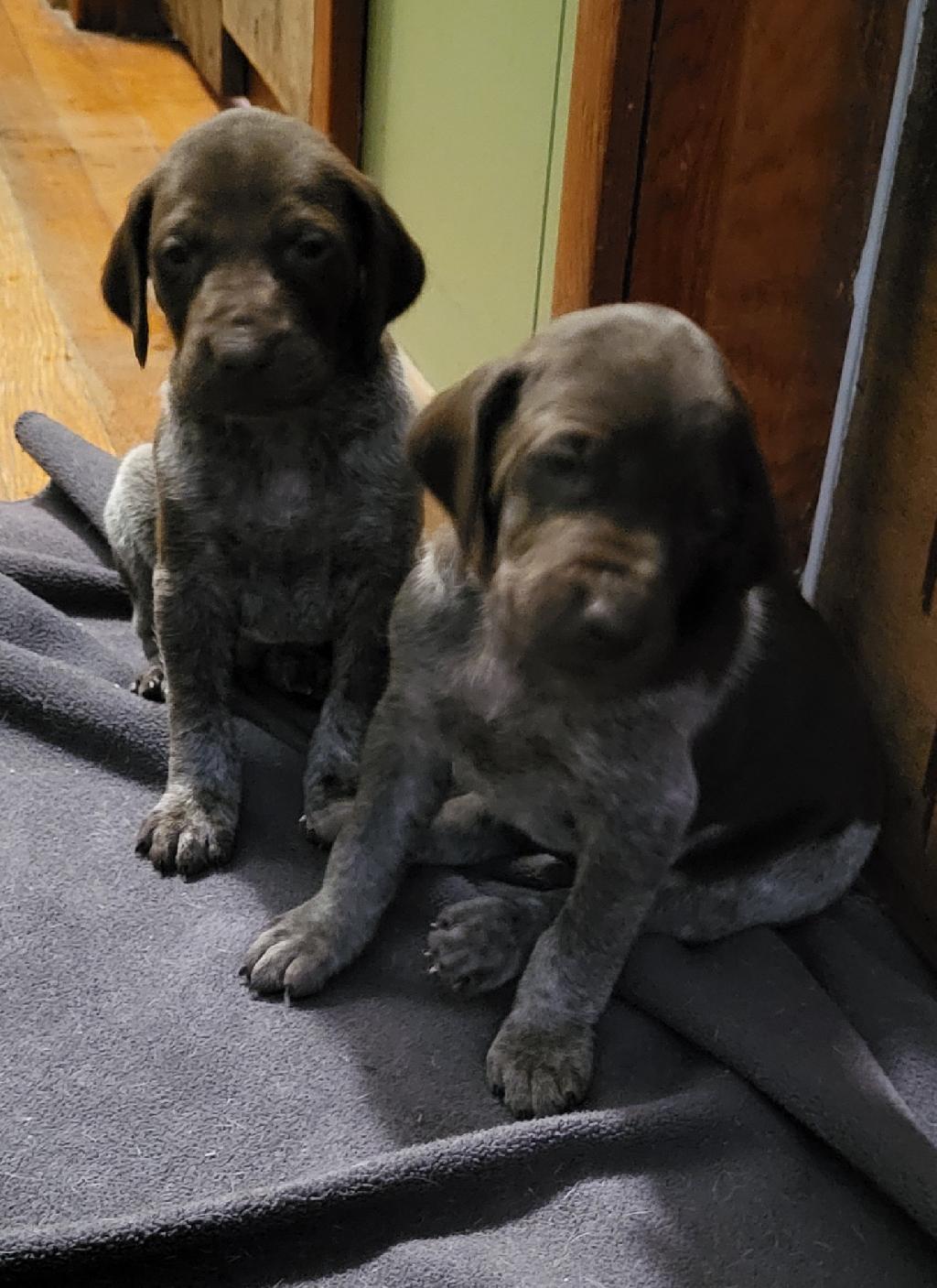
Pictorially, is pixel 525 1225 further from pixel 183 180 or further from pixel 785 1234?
pixel 183 180

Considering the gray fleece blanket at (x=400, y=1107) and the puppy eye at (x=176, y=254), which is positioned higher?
the puppy eye at (x=176, y=254)

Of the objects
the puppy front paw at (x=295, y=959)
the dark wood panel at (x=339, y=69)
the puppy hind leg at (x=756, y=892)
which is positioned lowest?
the puppy front paw at (x=295, y=959)

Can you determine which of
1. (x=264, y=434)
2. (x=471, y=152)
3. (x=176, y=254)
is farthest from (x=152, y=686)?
(x=471, y=152)

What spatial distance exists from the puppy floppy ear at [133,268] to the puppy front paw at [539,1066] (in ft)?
4.52

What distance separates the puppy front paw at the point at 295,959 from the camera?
2.37 m

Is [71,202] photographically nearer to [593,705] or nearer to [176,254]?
[176,254]

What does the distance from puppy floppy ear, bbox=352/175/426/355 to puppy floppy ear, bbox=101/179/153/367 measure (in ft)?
1.22

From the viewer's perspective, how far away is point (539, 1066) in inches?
87.8

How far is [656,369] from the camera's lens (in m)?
1.84

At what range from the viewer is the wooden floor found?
174 inches

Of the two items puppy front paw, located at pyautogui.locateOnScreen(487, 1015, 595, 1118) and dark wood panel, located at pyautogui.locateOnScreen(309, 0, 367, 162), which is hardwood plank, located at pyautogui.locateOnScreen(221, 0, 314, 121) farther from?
puppy front paw, located at pyautogui.locateOnScreen(487, 1015, 595, 1118)

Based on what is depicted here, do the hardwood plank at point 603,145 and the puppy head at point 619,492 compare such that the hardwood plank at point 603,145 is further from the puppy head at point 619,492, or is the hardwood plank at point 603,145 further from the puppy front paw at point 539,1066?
the puppy front paw at point 539,1066

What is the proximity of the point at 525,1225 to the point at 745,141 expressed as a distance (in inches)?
72.3

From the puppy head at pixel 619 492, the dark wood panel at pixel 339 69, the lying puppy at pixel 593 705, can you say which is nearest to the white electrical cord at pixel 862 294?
the lying puppy at pixel 593 705
